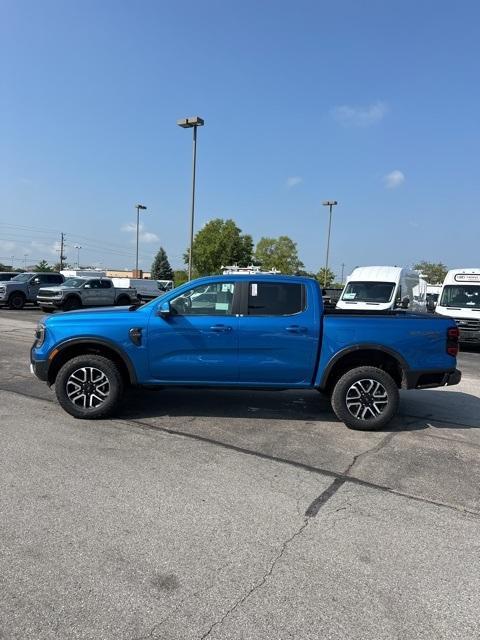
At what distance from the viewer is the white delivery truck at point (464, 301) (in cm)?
1449

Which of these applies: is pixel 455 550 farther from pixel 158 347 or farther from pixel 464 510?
pixel 158 347

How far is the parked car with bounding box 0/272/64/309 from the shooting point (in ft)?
80.8

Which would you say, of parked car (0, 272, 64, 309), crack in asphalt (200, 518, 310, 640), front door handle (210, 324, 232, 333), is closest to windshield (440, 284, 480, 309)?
front door handle (210, 324, 232, 333)

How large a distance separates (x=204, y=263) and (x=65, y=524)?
→ 71679 mm

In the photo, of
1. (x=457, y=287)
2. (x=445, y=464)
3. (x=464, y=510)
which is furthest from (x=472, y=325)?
(x=464, y=510)

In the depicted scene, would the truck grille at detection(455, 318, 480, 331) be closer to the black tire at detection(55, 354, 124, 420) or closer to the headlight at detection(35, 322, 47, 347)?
the black tire at detection(55, 354, 124, 420)

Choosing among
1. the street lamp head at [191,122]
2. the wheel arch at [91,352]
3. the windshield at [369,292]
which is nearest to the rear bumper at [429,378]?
the wheel arch at [91,352]

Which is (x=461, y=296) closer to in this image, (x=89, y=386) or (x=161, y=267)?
(x=89, y=386)

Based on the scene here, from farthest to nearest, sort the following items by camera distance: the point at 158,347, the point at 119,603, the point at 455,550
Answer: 1. the point at 158,347
2. the point at 455,550
3. the point at 119,603

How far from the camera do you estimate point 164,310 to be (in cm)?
573

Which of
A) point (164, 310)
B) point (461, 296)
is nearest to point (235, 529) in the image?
point (164, 310)

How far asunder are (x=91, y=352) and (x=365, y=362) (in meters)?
3.29

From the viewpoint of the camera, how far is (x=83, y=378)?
5.77 metres

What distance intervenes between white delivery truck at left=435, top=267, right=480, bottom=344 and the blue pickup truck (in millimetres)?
9628
